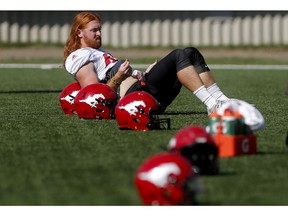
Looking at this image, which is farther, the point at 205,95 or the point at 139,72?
the point at 139,72

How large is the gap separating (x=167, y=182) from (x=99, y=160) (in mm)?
2185

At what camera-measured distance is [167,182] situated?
7.36 m

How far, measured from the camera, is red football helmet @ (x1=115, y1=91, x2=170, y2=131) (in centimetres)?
1162

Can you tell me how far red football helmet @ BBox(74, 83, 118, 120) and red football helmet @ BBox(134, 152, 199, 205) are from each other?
5.27 metres

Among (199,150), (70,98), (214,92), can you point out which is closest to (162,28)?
(70,98)

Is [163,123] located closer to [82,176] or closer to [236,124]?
[236,124]

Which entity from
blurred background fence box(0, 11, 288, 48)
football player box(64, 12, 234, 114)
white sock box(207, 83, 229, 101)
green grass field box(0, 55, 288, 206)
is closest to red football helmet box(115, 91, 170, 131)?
green grass field box(0, 55, 288, 206)

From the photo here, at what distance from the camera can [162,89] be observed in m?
12.6

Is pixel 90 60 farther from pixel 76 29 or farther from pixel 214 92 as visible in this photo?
pixel 214 92

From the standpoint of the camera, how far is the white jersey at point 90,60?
43.5 ft

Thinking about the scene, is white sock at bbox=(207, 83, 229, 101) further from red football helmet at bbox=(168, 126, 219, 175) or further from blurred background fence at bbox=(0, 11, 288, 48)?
blurred background fence at bbox=(0, 11, 288, 48)

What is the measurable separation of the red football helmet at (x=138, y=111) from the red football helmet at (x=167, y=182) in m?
4.11

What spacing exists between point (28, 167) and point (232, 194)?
2.08 m
